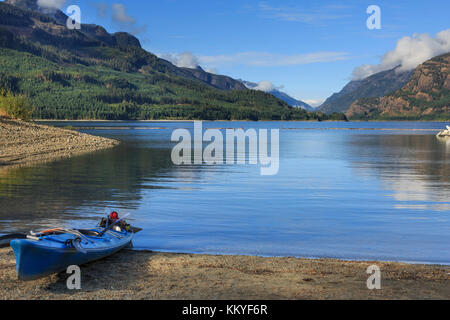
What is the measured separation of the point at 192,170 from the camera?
49.1 metres

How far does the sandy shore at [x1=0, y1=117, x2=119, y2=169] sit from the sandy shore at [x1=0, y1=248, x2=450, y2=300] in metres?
35.0

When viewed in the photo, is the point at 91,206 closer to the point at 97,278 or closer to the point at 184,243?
the point at 184,243

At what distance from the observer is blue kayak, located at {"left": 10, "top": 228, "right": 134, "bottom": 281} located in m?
13.9

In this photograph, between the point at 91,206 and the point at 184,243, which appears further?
the point at 91,206

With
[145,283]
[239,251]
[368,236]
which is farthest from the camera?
[368,236]

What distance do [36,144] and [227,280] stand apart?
60115 mm

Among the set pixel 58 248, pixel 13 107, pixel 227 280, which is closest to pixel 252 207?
pixel 227 280
